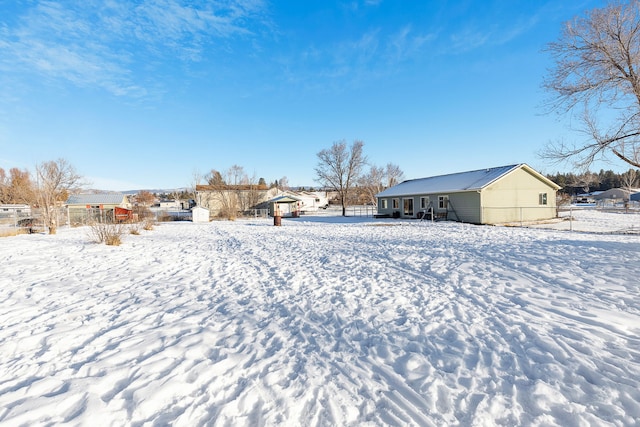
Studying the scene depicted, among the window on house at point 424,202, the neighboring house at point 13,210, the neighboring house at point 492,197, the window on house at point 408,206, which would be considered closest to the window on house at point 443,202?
the neighboring house at point 492,197

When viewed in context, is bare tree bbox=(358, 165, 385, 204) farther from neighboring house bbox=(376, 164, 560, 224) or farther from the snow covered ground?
the snow covered ground

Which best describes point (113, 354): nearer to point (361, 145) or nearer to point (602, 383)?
point (602, 383)

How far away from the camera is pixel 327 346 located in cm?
344

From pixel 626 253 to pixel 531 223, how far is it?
1473cm

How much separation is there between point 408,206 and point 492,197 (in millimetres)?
7578

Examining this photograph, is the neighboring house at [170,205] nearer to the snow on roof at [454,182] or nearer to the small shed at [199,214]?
the small shed at [199,214]

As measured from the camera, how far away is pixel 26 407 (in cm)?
234

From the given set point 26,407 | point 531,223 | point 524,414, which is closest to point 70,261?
point 26,407

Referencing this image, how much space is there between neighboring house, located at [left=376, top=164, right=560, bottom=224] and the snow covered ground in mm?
13755

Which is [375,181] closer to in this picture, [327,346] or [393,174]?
[393,174]

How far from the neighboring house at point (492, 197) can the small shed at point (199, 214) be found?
72.1ft

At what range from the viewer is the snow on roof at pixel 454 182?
799 inches

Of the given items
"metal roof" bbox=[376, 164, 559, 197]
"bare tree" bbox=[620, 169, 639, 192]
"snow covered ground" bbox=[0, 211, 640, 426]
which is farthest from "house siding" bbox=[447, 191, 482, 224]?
"bare tree" bbox=[620, 169, 639, 192]

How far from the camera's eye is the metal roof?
20266mm
